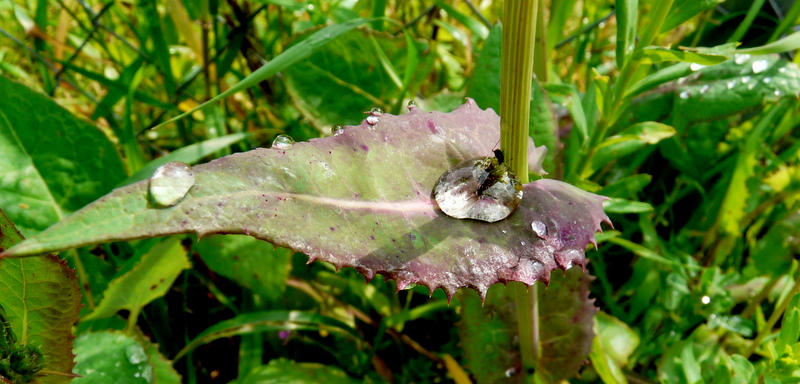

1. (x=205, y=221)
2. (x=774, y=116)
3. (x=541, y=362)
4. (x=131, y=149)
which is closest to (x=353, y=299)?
(x=541, y=362)

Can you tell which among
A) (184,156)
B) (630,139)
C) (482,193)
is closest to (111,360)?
(184,156)

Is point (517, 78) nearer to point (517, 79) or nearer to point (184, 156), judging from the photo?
point (517, 79)

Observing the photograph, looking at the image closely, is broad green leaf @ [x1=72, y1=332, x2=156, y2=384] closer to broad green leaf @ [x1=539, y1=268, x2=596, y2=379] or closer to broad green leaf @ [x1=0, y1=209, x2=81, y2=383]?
broad green leaf @ [x1=0, y1=209, x2=81, y2=383]

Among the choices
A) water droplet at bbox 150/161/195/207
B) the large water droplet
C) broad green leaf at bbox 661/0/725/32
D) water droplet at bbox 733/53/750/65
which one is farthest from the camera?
water droplet at bbox 733/53/750/65

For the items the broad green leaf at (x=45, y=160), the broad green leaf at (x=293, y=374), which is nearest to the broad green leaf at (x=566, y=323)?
the broad green leaf at (x=293, y=374)

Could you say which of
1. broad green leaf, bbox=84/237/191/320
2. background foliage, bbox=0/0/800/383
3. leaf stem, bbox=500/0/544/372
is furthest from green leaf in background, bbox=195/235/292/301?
leaf stem, bbox=500/0/544/372

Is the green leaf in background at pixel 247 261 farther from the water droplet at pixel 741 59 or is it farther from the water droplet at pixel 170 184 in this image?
the water droplet at pixel 741 59
